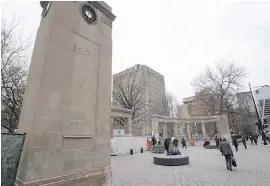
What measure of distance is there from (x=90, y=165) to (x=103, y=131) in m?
1.05

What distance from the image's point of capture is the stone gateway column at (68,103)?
396 centimetres

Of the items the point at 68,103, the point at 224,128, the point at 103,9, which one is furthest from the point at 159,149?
the point at 103,9

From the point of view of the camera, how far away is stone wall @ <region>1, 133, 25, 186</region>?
12.3 feet

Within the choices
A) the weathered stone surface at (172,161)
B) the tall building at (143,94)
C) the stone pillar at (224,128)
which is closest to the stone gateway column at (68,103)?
the weathered stone surface at (172,161)

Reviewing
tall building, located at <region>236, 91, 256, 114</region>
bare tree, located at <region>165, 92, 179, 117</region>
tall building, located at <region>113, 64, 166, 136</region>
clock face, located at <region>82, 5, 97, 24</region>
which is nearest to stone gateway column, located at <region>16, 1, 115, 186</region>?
clock face, located at <region>82, 5, 97, 24</region>

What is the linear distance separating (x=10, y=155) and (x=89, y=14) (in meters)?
4.81

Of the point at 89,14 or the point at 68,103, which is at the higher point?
the point at 89,14

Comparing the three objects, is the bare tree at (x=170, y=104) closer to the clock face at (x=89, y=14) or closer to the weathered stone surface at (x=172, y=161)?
the weathered stone surface at (x=172, y=161)

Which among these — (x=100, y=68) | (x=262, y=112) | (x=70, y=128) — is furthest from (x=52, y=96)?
(x=262, y=112)

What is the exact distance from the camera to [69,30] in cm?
497

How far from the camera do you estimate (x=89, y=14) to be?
18.9ft

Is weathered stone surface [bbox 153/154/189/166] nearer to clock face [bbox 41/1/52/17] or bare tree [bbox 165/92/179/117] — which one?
clock face [bbox 41/1/52/17]

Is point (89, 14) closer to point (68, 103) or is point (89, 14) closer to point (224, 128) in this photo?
point (68, 103)

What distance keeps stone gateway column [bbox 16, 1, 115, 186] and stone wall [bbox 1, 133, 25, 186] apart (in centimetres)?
15
